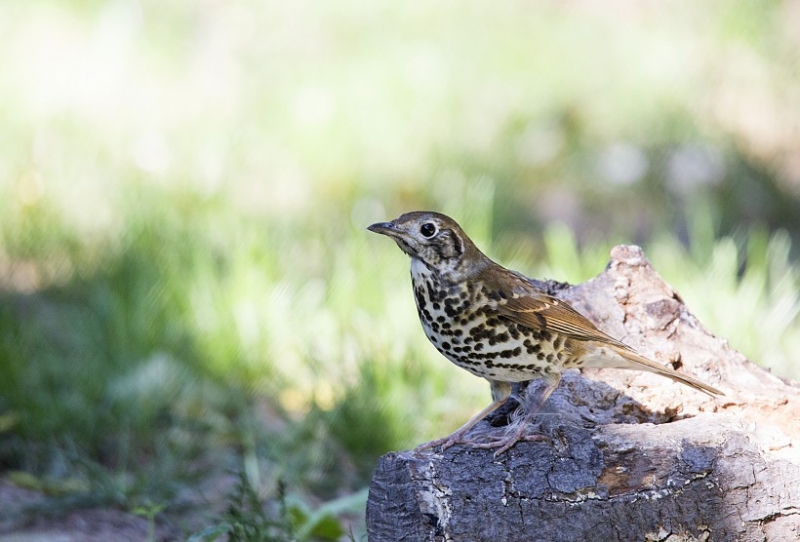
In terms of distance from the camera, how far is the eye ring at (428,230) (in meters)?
3.00

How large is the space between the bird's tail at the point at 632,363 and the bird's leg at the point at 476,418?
11.1 inches

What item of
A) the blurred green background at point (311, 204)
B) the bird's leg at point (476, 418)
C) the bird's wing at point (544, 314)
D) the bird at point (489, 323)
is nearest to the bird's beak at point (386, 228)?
the bird at point (489, 323)

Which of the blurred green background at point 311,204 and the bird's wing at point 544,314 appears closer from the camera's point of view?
the bird's wing at point 544,314

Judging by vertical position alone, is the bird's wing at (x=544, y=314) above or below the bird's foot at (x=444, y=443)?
above

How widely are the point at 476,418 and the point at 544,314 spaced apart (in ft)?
1.20

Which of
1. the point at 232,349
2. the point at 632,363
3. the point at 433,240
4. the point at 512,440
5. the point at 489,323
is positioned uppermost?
the point at 433,240

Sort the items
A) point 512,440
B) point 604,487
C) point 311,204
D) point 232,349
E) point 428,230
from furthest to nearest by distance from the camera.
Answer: point 311,204, point 232,349, point 428,230, point 512,440, point 604,487

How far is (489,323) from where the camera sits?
2902mm

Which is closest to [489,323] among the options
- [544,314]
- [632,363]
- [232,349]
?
[544,314]

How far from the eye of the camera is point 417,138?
7.37 meters

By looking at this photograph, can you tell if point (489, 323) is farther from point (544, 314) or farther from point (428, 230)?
point (428, 230)

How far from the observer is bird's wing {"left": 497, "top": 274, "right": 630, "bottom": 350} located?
295 centimetres

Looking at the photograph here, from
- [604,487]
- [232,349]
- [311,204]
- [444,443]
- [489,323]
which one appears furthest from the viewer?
[311,204]

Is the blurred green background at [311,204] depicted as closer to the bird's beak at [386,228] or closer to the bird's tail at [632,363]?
the bird's beak at [386,228]
